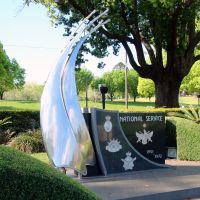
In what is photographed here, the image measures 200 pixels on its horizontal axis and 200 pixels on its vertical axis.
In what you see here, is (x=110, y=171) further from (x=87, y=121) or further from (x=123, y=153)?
(x=87, y=121)

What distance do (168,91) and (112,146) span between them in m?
16.0

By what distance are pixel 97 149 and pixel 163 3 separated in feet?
43.5

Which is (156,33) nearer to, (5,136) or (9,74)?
(5,136)

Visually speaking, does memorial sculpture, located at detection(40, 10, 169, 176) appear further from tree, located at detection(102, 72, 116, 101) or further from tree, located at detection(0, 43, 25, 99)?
tree, located at detection(102, 72, 116, 101)

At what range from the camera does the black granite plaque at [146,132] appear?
10.8m

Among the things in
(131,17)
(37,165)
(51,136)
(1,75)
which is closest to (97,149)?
(51,136)

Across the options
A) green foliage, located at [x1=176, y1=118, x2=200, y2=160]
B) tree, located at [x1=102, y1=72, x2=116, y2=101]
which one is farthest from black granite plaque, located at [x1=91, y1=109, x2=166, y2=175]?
tree, located at [x1=102, y1=72, x2=116, y2=101]

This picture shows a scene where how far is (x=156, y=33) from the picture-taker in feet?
80.4

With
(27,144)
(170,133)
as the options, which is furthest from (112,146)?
(27,144)

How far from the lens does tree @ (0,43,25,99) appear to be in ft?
220

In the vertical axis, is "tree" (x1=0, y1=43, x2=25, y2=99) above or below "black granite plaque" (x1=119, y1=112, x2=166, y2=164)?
above

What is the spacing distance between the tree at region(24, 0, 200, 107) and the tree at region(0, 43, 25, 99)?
4069 centimetres

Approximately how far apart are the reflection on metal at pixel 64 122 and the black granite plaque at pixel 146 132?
1.32m

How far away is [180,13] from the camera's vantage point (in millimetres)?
23969
